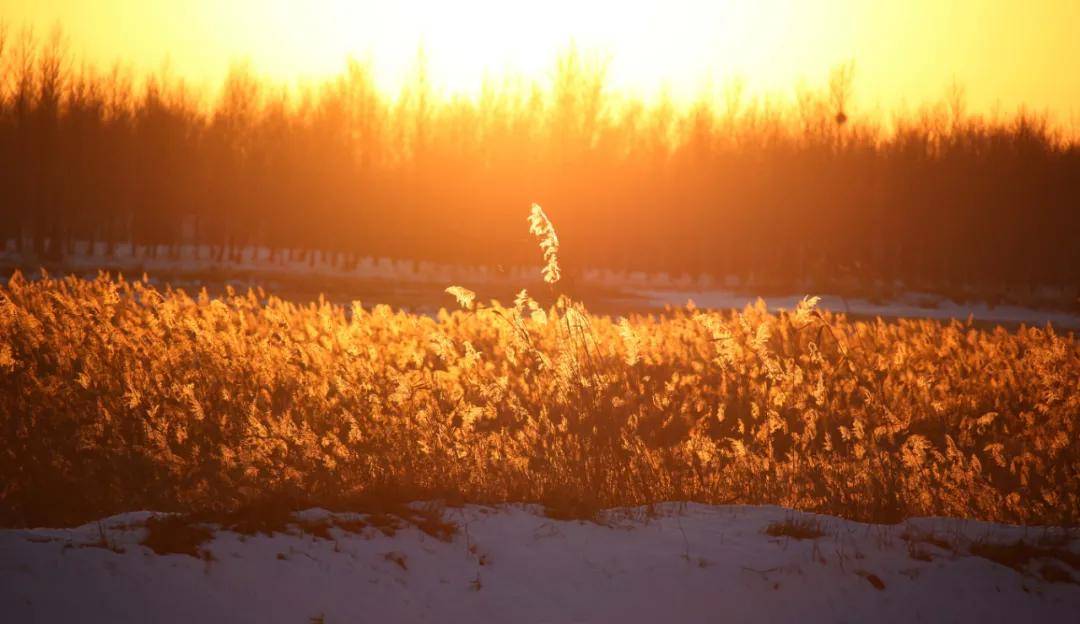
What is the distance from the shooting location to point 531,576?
16.9 ft

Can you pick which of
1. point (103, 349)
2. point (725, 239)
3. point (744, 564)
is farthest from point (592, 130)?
point (744, 564)

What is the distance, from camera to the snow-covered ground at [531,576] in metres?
4.32

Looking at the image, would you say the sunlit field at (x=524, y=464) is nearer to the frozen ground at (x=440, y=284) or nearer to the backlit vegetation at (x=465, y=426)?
the backlit vegetation at (x=465, y=426)

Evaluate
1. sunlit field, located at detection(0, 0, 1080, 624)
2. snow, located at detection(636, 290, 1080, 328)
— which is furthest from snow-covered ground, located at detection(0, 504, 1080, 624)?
snow, located at detection(636, 290, 1080, 328)

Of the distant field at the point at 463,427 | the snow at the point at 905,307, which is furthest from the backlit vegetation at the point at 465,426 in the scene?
the snow at the point at 905,307

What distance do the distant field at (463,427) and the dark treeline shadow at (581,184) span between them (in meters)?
38.1

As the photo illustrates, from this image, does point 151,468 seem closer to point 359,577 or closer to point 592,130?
point 359,577

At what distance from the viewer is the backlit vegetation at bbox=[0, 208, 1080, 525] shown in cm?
694

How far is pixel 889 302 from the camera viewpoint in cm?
4106

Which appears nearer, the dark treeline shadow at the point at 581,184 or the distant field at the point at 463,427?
the distant field at the point at 463,427

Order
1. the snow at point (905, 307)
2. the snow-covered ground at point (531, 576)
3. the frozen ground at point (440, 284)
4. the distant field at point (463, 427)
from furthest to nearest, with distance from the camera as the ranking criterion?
the frozen ground at point (440, 284) < the snow at point (905, 307) < the distant field at point (463, 427) < the snow-covered ground at point (531, 576)

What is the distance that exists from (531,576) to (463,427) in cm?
210

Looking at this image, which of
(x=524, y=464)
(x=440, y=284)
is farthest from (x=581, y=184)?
(x=524, y=464)

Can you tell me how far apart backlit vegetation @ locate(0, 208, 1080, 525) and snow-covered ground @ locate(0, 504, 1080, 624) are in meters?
0.73
